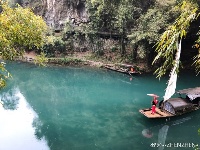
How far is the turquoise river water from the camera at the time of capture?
13.1 meters

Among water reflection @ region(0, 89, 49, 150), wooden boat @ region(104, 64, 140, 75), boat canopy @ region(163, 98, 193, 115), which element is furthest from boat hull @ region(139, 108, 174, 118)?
wooden boat @ region(104, 64, 140, 75)

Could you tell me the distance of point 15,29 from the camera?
311 inches

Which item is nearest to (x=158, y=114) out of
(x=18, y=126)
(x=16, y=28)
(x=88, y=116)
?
(x=88, y=116)

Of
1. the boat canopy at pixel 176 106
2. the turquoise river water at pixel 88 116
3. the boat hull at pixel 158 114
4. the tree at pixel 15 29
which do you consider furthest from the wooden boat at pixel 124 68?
the tree at pixel 15 29

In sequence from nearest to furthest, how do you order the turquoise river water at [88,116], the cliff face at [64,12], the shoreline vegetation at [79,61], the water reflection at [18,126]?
the water reflection at [18,126] → the turquoise river water at [88,116] → the shoreline vegetation at [79,61] → the cliff face at [64,12]

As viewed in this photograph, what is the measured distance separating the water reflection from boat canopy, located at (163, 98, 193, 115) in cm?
737

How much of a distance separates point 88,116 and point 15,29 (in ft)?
30.8

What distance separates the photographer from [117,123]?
15.1 meters

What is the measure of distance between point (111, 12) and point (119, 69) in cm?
688

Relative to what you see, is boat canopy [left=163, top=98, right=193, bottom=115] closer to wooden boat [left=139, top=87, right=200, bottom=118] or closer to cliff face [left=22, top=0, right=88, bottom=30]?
wooden boat [left=139, top=87, right=200, bottom=118]

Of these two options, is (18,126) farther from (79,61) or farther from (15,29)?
(79,61)

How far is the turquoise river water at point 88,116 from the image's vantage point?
42.9 ft

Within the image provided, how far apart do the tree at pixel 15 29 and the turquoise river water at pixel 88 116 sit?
610 cm

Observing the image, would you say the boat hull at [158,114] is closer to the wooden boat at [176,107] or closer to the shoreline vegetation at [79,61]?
the wooden boat at [176,107]
